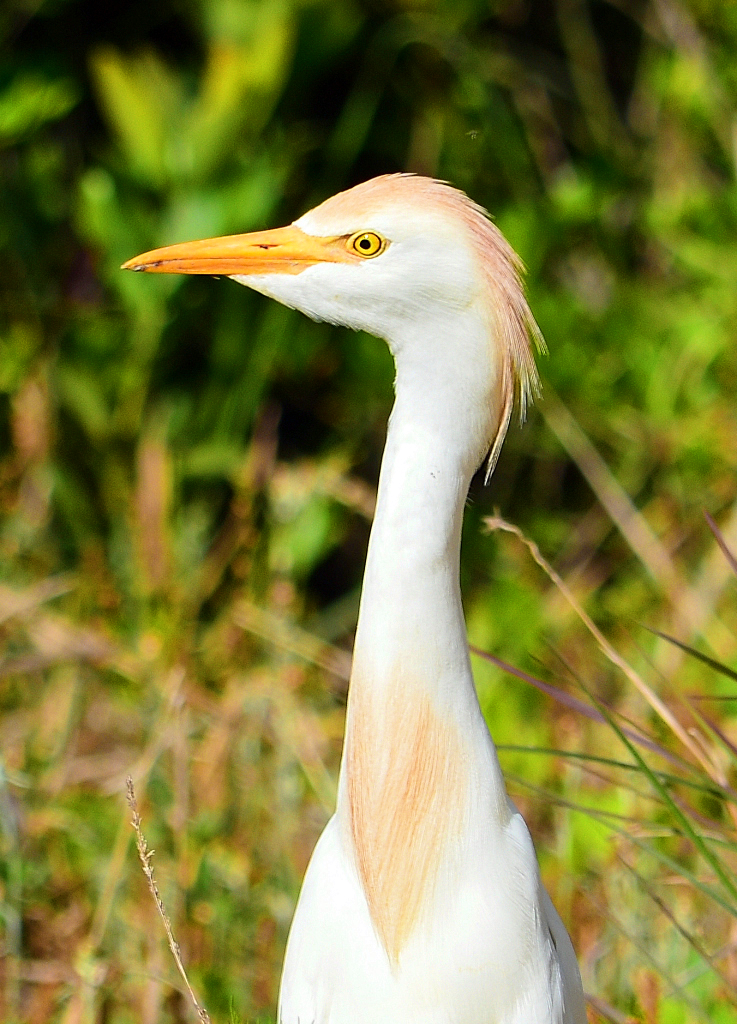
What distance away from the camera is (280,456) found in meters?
3.38

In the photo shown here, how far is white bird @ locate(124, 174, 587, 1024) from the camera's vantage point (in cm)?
113

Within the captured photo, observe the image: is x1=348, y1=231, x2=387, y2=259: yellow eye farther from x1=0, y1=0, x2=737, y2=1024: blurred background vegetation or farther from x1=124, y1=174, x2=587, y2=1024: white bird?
x1=0, y1=0, x2=737, y2=1024: blurred background vegetation

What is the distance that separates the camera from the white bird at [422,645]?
113cm

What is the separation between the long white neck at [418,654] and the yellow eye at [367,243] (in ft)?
0.28

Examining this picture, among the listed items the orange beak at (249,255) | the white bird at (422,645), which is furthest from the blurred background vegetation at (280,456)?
the orange beak at (249,255)

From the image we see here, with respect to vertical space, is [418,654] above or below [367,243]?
below

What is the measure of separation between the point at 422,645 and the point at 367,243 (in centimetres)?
38

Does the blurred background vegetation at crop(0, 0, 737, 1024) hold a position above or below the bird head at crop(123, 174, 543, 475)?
below

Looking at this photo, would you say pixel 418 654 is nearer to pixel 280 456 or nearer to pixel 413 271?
pixel 413 271

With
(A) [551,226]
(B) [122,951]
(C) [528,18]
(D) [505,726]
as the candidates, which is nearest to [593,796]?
(D) [505,726]

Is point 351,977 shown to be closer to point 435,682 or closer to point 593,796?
point 435,682

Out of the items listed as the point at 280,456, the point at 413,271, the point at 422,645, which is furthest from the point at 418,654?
the point at 280,456

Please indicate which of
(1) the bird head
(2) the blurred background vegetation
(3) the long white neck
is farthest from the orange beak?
(2) the blurred background vegetation

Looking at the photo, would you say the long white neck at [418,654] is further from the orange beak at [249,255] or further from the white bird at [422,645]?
the orange beak at [249,255]
